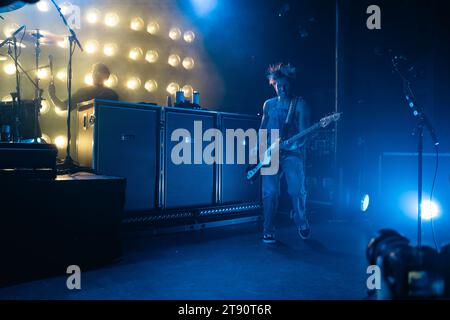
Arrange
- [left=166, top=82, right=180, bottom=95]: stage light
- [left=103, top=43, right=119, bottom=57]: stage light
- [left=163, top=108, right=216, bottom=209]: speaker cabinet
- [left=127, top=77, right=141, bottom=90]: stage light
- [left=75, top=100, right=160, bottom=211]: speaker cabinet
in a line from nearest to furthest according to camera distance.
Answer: [left=75, top=100, right=160, bottom=211]: speaker cabinet
[left=163, top=108, right=216, bottom=209]: speaker cabinet
[left=103, top=43, right=119, bottom=57]: stage light
[left=127, top=77, right=141, bottom=90]: stage light
[left=166, top=82, right=180, bottom=95]: stage light

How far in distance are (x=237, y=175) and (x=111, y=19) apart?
3527mm

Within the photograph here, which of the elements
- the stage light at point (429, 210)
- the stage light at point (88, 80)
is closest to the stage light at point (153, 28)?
the stage light at point (88, 80)

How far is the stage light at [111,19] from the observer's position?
6183 millimetres

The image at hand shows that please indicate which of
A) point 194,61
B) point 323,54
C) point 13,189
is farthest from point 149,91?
point 13,189

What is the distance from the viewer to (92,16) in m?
6.02

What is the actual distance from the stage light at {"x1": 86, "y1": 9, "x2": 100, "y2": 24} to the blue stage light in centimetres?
186

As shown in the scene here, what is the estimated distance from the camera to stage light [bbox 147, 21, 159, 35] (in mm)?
6656

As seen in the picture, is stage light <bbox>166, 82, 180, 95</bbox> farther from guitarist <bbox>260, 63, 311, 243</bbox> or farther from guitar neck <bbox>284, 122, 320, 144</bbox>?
guitar neck <bbox>284, 122, 320, 144</bbox>

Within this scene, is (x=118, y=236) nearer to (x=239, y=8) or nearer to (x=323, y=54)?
(x=323, y=54)

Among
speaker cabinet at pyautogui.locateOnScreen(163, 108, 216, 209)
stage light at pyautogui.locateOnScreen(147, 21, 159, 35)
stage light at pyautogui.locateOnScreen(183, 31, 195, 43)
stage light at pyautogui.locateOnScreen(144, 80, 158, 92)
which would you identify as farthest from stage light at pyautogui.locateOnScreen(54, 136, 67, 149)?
stage light at pyautogui.locateOnScreen(183, 31, 195, 43)

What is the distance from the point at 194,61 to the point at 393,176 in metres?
4.14

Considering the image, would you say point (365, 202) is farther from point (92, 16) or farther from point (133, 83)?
point (92, 16)

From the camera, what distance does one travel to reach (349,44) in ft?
18.6

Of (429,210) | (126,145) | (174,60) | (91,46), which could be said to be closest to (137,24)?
(174,60)
